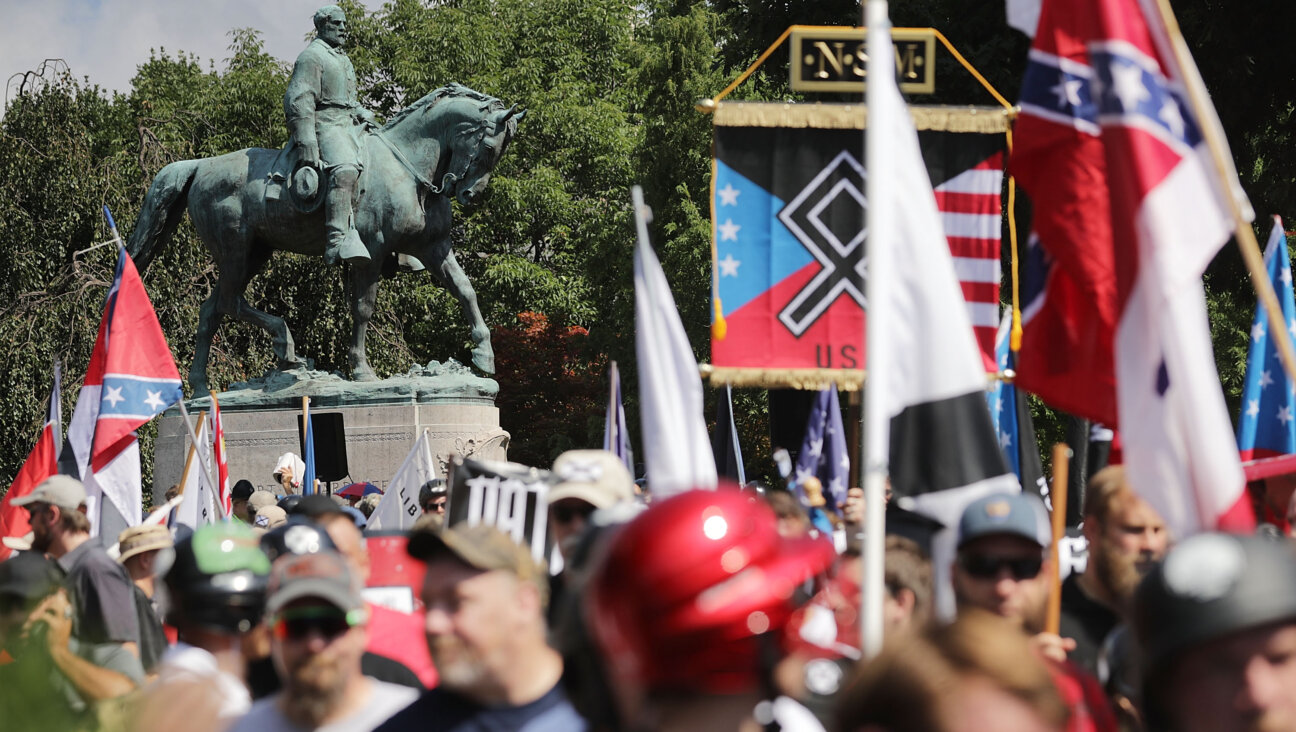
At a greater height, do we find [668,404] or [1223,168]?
[1223,168]

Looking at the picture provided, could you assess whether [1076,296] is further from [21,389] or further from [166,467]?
[21,389]

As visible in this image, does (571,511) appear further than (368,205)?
No

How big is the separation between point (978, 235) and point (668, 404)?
104 inches

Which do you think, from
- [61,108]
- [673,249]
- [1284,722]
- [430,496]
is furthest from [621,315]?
[1284,722]

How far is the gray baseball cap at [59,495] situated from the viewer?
6320 mm

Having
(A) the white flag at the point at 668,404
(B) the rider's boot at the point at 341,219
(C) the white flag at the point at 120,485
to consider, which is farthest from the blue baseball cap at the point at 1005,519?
(B) the rider's boot at the point at 341,219

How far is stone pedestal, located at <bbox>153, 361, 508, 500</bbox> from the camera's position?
17047 millimetres

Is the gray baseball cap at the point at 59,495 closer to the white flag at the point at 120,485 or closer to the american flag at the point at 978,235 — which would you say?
the white flag at the point at 120,485

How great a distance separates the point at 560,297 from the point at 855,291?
1058 inches

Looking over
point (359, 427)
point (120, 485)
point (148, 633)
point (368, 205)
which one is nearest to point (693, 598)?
point (148, 633)

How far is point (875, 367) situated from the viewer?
12.1 ft

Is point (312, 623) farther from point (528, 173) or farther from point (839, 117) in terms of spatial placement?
point (528, 173)

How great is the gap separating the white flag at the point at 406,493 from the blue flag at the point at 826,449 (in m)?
2.52

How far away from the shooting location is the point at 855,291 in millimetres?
6902
